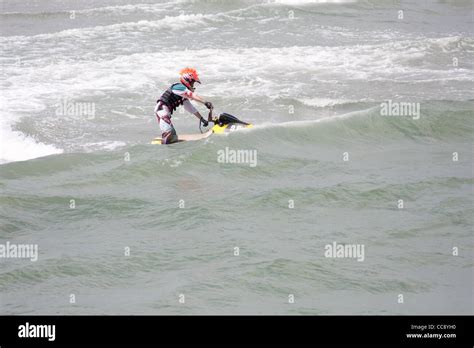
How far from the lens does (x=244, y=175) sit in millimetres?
14359

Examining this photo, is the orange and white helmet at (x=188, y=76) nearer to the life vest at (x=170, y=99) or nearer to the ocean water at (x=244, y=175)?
the life vest at (x=170, y=99)

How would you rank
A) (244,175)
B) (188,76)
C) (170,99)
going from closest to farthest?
(244,175), (188,76), (170,99)

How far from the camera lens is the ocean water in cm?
1004

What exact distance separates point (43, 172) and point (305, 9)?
19025 mm

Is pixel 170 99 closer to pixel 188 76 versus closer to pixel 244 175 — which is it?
pixel 188 76

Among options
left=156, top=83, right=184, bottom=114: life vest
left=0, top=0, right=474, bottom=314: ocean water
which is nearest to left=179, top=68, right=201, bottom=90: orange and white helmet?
left=156, top=83, right=184, bottom=114: life vest

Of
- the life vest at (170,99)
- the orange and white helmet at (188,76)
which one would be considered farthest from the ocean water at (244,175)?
the orange and white helmet at (188,76)

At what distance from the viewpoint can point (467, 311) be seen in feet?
29.7

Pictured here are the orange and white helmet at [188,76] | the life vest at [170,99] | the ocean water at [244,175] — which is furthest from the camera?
the life vest at [170,99]

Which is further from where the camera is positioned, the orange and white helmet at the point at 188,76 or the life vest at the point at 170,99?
the life vest at the point at 170,99

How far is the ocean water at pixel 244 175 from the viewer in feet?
32.9

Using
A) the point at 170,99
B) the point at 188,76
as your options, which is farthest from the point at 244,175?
the point at 170,99

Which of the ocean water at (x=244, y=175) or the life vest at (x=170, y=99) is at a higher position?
the life vest at (x=170, y=99)
